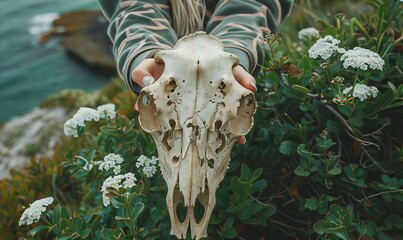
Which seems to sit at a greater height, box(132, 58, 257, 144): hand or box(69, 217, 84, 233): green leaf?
box(132, 58, 257, 144): hand

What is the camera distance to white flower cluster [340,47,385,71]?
148 cm

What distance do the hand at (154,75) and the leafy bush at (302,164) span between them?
0.68 ft

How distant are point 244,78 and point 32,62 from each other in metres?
4.92

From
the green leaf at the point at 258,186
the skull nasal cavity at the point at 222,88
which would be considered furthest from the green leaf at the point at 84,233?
the skull nasal cavity at the point at 222,88

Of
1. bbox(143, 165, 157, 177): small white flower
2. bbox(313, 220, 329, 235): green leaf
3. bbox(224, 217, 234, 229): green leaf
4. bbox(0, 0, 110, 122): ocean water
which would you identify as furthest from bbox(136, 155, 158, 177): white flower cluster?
bbox(0, 0, 110, 122): ocean water

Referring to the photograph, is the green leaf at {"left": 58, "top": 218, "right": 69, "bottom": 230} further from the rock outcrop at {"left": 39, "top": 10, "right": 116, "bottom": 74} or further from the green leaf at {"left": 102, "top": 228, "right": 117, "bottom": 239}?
the rock outcrop at {"left": 39, "top": 10, "right": 116, "bottom": 74}

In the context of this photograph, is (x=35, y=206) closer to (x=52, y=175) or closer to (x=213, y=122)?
(x=213, y=122)

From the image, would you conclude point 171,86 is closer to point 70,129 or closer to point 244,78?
point 244,78

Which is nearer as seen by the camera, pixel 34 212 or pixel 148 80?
pixel 148 80

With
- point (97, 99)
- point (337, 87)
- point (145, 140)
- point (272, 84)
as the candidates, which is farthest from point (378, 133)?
point (97, 99)

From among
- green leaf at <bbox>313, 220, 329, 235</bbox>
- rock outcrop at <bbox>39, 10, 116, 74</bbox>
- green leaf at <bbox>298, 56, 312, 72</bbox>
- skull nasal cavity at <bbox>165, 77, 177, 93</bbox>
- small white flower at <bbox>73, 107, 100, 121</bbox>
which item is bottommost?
rock outcrop at <bbox>39, 10, 116, 74</bbox>

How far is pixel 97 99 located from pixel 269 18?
254 centimetres

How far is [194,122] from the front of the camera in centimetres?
121

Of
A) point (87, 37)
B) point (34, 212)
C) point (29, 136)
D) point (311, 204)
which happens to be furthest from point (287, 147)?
point (87, 37)
